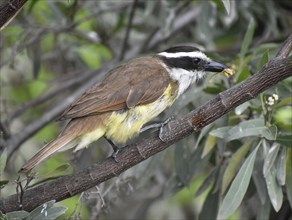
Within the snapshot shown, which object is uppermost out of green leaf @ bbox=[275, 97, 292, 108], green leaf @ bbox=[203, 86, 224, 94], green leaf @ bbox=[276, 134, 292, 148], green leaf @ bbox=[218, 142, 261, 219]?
green leaf @ bbox=[203, 86, 224, 94]

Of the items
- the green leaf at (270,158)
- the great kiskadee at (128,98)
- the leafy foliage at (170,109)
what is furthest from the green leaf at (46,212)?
the green leaf at (270,158)

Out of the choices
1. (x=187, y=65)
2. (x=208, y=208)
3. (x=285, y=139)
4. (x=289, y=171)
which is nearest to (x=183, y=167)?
(x=208, y=208)

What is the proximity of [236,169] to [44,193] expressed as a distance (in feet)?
3.77

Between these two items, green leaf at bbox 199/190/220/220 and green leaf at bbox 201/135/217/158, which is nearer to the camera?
green leaf at bbox 201/135/217/158

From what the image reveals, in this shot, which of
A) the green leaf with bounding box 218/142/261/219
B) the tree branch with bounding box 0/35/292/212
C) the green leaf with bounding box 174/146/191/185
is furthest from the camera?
the green leaf with bounding box 174/146/191/185

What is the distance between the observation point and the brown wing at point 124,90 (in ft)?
12.8

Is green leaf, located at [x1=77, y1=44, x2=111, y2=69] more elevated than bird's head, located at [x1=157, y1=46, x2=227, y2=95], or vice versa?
bird's head, located at [x1=157, y1=46, x2=227, y2=95]

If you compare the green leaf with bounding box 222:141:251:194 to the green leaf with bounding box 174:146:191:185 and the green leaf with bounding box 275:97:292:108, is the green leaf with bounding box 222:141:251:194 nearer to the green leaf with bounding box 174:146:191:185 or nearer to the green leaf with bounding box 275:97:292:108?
the green leaf with bounding box 275:97:292:108

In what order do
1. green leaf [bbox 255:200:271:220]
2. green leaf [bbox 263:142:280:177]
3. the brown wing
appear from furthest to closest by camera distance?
green leaf [bbox 255:200:271:220], the brown wing, green leaf [bbox 263:142:280:177]

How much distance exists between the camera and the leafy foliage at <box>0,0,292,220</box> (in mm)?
3859

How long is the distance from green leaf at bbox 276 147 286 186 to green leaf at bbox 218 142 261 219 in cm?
16

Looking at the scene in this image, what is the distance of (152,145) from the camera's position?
344 cm

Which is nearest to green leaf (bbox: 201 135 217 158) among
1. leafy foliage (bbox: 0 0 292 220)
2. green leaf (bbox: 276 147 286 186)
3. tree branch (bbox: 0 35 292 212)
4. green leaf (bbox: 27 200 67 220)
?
→ leafy foliage (bbox: 0 0 292 220)

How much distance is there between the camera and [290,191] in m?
3.97
